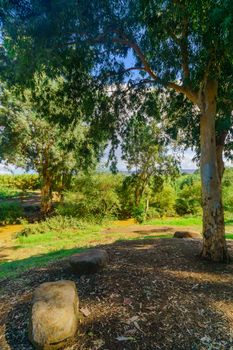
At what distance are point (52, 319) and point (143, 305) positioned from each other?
1.11 m

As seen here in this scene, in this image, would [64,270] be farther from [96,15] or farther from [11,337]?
[96,15]

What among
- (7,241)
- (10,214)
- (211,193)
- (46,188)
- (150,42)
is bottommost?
(7,241)

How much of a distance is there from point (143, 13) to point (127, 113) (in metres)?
2.60

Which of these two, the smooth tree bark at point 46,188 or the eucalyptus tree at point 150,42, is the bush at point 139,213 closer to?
the smooth tree bark at point 46,188

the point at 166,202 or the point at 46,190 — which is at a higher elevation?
the point at 46,190

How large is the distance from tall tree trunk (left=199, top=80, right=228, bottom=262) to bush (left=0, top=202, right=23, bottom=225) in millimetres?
12868

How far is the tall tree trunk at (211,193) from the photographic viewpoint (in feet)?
16.5

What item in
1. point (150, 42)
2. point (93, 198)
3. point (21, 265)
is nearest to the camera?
point (150, 42)

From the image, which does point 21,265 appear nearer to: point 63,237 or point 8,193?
point 63,237

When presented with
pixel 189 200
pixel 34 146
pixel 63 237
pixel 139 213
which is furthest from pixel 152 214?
pixel 34 146

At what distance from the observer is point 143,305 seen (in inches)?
139

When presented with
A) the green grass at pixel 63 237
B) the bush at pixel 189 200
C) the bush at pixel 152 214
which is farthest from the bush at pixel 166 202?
the green grass at pixel 63 237

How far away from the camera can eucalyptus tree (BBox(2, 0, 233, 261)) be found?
3.83 meters

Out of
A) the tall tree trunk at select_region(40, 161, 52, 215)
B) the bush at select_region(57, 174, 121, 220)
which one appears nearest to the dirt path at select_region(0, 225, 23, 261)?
the tall tree trunk at select_region(40, 161, 52, 215)
